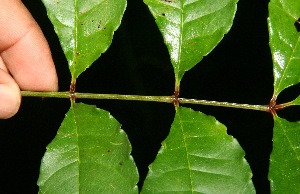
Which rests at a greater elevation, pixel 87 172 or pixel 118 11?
pixel 118 11

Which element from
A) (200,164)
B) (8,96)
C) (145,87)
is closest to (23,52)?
(8,96)

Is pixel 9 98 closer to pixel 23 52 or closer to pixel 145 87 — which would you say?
pixel 23 52

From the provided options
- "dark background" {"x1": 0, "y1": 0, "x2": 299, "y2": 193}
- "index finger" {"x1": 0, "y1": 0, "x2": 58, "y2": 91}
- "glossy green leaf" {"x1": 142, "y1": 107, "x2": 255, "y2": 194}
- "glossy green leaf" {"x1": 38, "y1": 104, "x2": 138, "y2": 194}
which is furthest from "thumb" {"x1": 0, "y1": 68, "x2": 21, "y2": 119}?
"dark background" {"x1": 0, "y1": 0, "x2": 299, "y2": 193}

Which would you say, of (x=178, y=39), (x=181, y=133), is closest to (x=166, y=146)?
(x=181, y=133)

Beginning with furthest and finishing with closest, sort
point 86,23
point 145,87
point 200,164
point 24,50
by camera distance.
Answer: point 145,87
point 24,50
point 86,23
point 200,164

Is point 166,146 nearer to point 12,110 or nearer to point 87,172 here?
point 87,172

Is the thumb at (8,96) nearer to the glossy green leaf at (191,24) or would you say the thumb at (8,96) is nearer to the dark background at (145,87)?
the glossy green leaf at (191,24)

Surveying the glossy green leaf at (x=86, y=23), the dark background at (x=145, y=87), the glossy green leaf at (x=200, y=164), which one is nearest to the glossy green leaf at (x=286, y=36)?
the glossy green leaf at (x=200, y=164)

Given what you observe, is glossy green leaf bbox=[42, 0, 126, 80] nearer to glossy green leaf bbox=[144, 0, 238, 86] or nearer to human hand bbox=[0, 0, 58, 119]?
glossy green leaf bbox=[144, 0, 238, 86]
